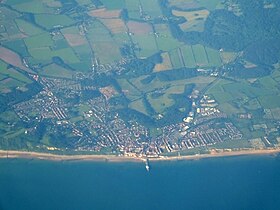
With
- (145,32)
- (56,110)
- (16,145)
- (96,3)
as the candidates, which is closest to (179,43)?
(145,32)

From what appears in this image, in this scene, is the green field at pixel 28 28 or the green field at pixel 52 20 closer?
the green field at pixel 28 28

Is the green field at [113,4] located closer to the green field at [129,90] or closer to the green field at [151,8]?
the green field at [151,8]

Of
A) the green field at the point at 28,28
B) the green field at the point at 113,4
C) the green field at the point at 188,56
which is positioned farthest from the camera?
the green field at the point at 113,4

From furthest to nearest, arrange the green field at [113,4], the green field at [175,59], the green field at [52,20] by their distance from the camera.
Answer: the green field at [113,4] < the green field at [52,20] < the green field at [175,59]

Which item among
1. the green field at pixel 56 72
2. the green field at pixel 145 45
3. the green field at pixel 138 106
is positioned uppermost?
the green field at pixel 145 45

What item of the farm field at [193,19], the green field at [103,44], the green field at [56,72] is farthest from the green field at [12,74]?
the farm field at [193,19]

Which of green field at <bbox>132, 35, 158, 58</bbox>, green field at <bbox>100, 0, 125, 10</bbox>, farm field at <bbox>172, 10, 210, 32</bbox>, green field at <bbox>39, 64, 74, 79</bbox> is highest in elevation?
green field at <bbox>100, 0, 125, 10</bbox>

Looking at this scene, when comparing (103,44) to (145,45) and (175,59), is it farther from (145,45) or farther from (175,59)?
(175,59)

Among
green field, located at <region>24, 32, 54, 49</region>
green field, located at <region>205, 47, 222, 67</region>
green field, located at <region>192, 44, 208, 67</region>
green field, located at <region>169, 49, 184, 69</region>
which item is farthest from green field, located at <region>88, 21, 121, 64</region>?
green field, located at <region>205, 47, 222, 67</region>

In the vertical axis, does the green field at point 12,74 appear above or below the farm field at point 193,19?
below

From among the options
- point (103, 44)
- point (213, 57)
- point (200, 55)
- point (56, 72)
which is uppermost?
point (103, 44)

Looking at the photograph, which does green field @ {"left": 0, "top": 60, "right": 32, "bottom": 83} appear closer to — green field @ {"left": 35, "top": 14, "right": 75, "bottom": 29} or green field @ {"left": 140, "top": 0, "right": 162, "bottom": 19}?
green field @ {"left": 35, "top": 14, "right": 75, "bottom": 29}

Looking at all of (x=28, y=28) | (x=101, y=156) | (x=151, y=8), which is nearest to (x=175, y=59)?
(x=151, y=8)

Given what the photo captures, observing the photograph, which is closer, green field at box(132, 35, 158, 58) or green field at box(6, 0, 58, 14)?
green field at box(132, 35, 158, 58)
